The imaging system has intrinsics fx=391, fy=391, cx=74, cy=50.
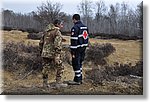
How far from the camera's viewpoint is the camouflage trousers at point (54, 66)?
3707mm

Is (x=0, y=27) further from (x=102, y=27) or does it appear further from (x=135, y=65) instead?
(x=135, y=65)

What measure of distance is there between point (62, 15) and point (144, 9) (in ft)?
2.58

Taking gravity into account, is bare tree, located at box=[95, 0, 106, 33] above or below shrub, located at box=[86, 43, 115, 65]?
above

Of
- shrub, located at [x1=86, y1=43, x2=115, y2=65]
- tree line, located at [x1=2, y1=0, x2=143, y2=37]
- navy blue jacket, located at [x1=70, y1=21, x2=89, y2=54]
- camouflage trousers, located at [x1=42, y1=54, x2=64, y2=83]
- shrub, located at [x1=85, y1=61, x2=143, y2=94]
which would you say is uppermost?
tree line, located at [x1=2, y1=0, x2=143, y2=37]

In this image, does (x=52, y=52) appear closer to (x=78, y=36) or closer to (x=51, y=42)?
(x=51, y=42)

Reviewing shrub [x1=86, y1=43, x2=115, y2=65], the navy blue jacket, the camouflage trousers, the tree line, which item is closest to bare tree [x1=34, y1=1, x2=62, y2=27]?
the tree line

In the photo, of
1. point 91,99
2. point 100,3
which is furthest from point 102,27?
point 91,99

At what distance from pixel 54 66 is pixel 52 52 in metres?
0.13

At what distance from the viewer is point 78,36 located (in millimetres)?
3729

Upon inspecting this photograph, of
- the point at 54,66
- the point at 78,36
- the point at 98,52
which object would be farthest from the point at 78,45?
the point at 54,66

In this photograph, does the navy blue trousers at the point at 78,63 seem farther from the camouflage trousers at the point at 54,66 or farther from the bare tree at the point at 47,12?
the bare tree at the point at 47,12

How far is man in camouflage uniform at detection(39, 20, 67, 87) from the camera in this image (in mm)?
3705

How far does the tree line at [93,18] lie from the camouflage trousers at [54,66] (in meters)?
0.29

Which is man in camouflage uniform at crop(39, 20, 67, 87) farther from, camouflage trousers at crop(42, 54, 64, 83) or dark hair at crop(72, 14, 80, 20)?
dark hair at crop(72, 14, 80, 20)
